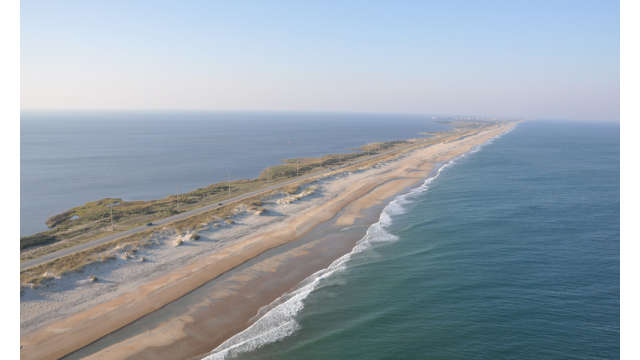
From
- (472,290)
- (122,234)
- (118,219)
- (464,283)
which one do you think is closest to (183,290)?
(122,234)

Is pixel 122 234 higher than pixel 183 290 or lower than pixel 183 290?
higher

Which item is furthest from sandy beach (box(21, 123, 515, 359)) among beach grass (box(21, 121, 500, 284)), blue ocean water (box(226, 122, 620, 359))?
blue ocean water (box(226, 122, 620, 359))

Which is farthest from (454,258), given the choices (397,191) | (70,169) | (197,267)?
(70,169)

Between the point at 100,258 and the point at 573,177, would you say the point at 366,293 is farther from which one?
the point at 573,177

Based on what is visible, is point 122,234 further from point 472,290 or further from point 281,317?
point 472,290

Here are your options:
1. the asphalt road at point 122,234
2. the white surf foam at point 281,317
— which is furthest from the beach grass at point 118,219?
the white surf foam at point 281,317

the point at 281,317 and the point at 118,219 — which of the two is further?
the point at 118,219
